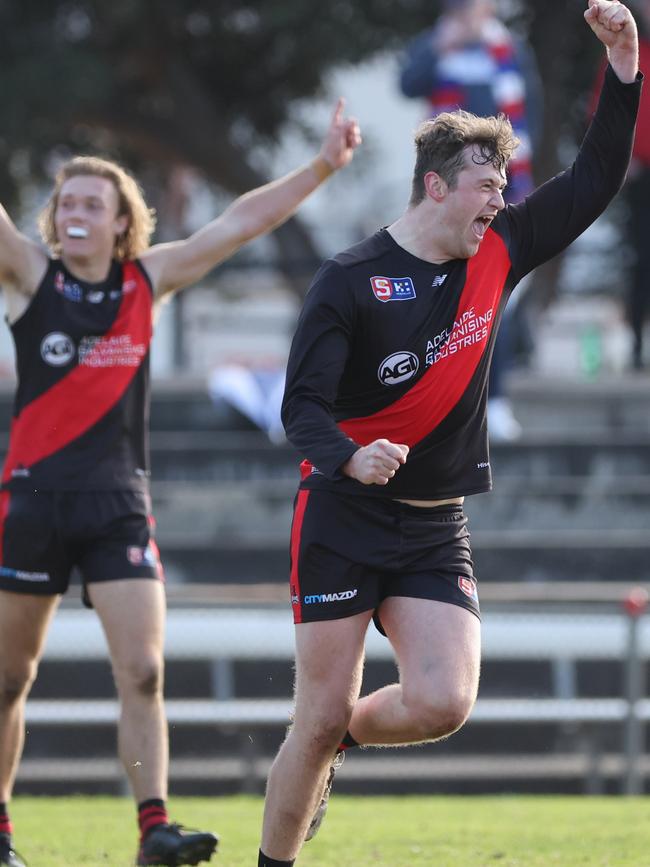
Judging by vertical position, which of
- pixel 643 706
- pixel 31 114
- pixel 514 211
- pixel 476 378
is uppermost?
pixel 31 114

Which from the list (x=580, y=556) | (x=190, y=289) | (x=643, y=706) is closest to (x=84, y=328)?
(x=643, y=706)

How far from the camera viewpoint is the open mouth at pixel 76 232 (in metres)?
6.09

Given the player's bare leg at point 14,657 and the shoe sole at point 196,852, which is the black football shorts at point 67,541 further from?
the shoe sole at point 196,852

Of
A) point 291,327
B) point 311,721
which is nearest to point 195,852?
point 311,721

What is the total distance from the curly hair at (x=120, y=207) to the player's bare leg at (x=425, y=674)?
208 cm

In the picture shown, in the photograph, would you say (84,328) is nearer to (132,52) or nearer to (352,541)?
(352,541)

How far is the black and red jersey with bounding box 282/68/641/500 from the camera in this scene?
4.70 metres

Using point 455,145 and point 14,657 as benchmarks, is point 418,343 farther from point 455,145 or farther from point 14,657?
point 14,657

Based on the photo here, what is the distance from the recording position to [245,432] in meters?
13.4

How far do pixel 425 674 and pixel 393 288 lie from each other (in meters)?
1.13

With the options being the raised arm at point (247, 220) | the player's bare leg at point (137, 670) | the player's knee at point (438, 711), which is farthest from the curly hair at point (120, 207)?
the player's knee at point (438, 711)

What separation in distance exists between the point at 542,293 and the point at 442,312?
583 inches

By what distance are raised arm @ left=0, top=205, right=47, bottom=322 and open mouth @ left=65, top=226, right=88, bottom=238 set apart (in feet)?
0.42

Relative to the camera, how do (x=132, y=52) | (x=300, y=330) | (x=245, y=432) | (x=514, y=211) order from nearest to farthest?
(x=300, y=330) < (x=514, y=211) < (x=245, y=432) < (x=132, y=52)
